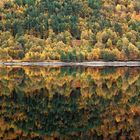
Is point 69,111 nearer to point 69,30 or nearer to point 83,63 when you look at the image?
point 83,63

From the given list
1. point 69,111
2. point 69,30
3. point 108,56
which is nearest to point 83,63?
point 108,56

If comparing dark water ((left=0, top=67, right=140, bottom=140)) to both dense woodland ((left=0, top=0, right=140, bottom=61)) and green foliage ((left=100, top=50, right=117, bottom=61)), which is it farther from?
dense woodland ((left=0, top=0, right=140, bottom=61))

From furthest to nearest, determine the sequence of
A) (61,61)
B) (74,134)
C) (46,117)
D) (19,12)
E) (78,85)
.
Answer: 1. (19,12)
2. (61,61)
3. (78,85)
4. (46,117)
5. (74,134)

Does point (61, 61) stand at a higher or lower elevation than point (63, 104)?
lower

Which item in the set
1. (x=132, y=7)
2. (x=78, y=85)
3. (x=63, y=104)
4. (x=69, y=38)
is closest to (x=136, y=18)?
(x=132, y=7)

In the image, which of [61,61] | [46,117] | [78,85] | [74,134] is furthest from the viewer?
[61,61]

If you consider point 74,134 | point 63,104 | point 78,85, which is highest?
point 74,134

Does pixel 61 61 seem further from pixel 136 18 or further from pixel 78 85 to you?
pixel 78 85

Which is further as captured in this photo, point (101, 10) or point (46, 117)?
point (101, 10)
